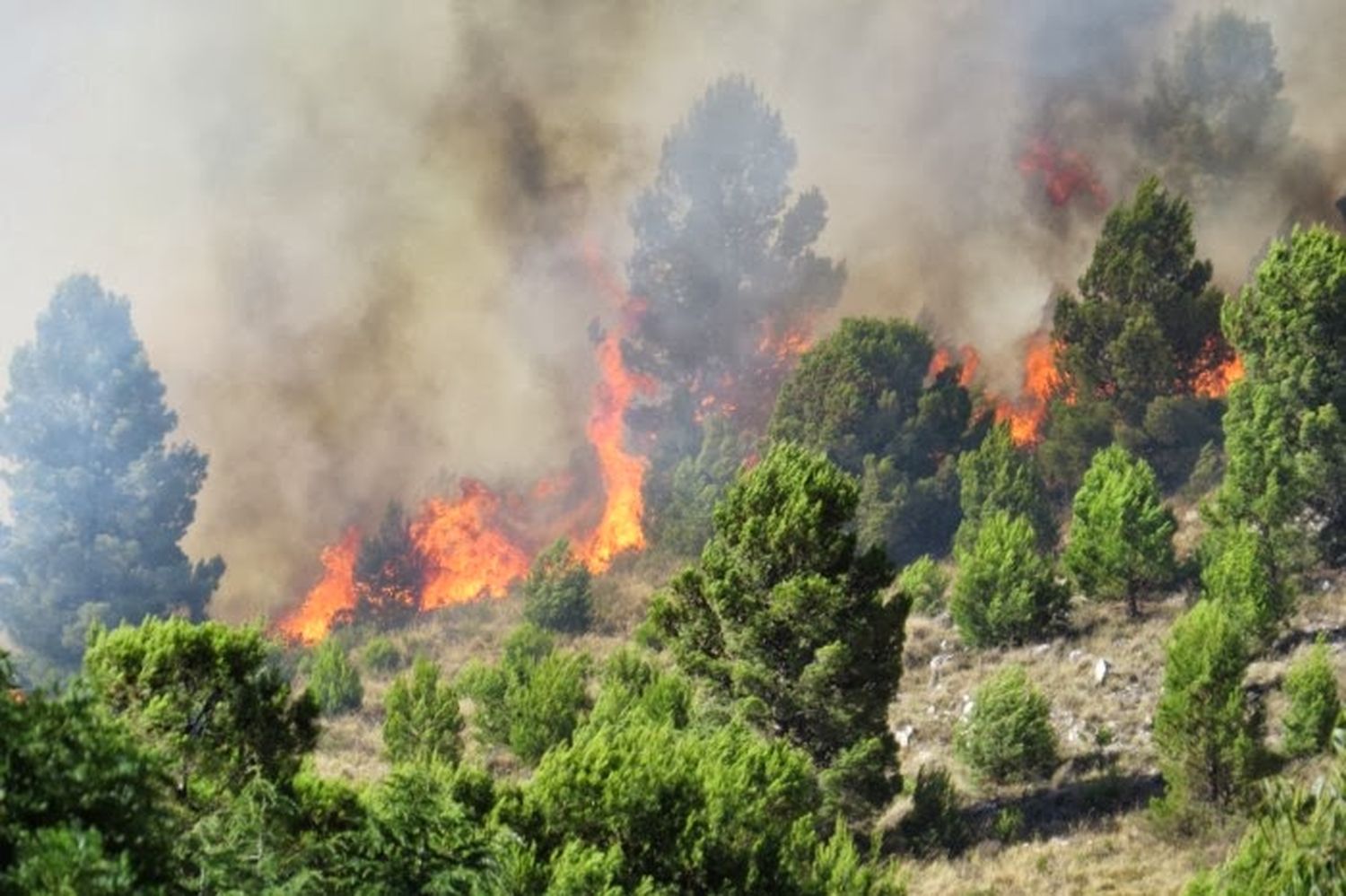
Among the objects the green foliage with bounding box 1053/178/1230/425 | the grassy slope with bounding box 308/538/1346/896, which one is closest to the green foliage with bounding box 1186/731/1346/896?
the grassy slope with bounding box 308/538/1346/896

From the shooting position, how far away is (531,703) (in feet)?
112

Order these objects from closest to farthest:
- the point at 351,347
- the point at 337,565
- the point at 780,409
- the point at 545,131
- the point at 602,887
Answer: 1. the point at 602,887
2. the point at 780,409
3. the point at 337,565
4. the point at 351,347
5. the point at 545,131

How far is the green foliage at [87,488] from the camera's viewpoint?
5391 cm

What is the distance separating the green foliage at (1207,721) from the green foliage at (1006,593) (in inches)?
444

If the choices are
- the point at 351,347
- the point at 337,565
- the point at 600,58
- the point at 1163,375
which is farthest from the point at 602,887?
the point at 600,58

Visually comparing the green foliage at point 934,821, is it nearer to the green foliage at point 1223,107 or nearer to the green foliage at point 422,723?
the green foliage at point 422,723

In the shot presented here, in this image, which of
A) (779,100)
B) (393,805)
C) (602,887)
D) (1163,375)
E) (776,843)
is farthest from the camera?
(779,100)

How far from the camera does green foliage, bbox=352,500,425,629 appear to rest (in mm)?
65125

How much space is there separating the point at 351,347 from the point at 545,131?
20814mm

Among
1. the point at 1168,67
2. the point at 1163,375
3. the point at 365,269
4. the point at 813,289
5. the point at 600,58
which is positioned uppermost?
the point at 600,58

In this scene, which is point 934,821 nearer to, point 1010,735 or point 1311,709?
point 1010,735

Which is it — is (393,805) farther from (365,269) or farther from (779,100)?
(779,100)

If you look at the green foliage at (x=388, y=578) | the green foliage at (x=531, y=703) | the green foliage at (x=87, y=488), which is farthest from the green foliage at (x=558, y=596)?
the green foliage at (x=87, y=488)

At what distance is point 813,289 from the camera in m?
72.8
